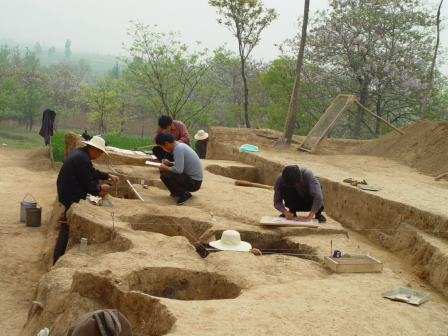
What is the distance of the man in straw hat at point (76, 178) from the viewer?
17.3 feet

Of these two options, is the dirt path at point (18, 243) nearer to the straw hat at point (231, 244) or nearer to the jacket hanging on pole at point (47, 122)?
the jacket hanging on pole at point (47, 122)

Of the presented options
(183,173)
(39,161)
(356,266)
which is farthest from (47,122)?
(356,266)

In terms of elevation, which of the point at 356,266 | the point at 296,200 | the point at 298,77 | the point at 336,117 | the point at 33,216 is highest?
the point at 298,77

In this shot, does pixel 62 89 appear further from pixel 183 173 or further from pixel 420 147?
pixel 183 173

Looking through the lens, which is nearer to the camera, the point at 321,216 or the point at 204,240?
the point at 204,240

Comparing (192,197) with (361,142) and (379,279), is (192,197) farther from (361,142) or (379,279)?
(361,142)

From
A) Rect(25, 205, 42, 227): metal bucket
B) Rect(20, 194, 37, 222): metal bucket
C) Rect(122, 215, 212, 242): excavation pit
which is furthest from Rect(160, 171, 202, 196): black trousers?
Rect(20, 194, 37, 222): metal bucket

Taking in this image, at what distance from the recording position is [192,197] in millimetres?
7258

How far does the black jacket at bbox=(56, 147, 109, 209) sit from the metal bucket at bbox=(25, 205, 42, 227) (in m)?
2.43

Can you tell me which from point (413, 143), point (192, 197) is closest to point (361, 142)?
point (413, 143)

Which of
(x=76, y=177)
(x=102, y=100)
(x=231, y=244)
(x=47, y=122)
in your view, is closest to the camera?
(x=231, y=244)

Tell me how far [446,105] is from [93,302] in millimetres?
20354

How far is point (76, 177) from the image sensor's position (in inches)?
212

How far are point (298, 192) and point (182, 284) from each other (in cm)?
231
